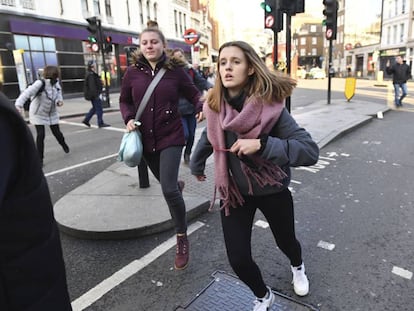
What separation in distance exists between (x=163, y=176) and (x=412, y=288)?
2083 mm

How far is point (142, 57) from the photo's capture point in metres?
3.16

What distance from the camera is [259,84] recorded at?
2096mm

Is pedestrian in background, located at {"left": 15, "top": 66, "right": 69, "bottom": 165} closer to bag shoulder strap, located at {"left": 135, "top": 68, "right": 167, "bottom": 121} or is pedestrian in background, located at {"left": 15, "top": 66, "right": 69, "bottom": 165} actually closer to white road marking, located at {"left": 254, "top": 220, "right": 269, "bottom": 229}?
bag shoulder strap, located at {"left": 135, "top": 68, "right": 167, "bottom": 121}

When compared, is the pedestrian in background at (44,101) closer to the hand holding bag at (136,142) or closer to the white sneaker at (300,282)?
the hand holding bag at (136,142)

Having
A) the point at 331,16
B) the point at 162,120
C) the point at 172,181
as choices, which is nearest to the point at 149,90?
the point at 162,120

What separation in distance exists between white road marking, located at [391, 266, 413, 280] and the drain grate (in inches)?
35.1

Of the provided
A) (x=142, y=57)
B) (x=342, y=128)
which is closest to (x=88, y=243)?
(x=142, y=57)

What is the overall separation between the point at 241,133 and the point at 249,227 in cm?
62

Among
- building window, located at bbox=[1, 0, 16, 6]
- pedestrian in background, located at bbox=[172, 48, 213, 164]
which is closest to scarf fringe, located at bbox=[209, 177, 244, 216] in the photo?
pedestrian in background, located at bbox=[172, 48, 213, 164]

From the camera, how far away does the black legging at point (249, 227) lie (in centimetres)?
222

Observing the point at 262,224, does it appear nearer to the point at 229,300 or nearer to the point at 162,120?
the point at 229,300

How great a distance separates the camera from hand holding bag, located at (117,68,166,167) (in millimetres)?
3059

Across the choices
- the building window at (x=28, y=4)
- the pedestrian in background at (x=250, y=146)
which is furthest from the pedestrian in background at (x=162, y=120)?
the building window at (x=28, y=4)

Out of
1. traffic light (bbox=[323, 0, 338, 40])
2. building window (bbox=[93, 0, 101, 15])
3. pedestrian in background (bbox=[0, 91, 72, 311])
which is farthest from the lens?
building window (bbox=[93, 0, 101, 15])
